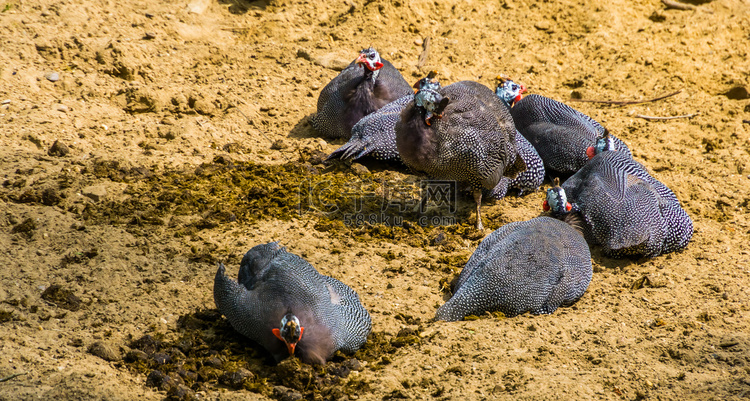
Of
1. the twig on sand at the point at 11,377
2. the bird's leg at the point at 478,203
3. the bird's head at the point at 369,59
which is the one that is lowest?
the bird's leg at the point at 478,203

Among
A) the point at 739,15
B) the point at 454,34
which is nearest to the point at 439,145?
the point at 454,34

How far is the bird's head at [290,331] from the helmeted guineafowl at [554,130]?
334cm

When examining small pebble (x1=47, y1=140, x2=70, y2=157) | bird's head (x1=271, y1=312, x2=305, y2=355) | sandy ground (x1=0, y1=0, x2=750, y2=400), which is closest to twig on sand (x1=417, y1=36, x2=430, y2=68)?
sandy ground (x1=0, y1=0, x2=750, y2=400)

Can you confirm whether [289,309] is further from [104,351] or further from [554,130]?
[554,130]

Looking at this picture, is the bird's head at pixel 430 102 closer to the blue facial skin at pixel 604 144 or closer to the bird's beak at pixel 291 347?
the blue facial skin at pixel 604 144

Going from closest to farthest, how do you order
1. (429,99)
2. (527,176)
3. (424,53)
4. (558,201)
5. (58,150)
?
1. (429,99)
2. (558,201)
3. (58,150)
4. (527,176)
5. (424,53)

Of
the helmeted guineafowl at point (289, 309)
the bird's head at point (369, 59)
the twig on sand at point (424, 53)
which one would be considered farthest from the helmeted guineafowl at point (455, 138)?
Answer: the twig on sand at point (424, 53)

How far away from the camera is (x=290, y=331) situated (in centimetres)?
339

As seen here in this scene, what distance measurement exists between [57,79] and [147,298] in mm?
2977

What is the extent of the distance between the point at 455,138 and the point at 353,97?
1643 millimetres

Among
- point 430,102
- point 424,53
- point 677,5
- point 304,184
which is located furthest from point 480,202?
point 677,5

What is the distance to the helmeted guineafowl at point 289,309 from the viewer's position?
354 centimetres

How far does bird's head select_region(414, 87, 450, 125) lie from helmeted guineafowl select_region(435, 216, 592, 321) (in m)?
0.99

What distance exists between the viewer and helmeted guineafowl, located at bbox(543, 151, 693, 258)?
15.6ft
